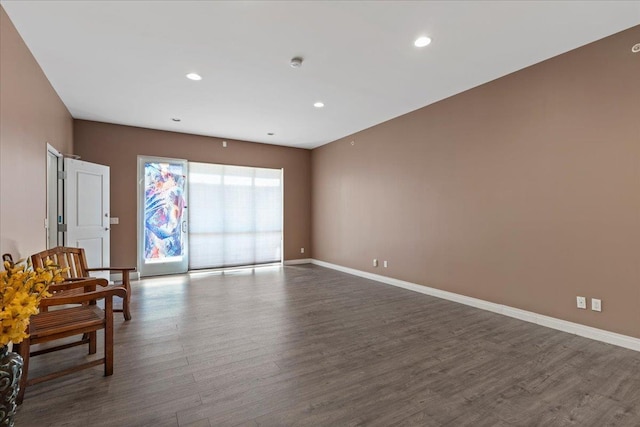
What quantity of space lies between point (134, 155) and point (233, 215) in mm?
2205

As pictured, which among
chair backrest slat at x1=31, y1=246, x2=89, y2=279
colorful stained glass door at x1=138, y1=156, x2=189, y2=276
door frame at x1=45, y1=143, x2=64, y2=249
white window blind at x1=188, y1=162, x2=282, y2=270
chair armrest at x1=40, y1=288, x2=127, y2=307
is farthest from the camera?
white window blind at x1=188, y1=162, x2=282, y2=270

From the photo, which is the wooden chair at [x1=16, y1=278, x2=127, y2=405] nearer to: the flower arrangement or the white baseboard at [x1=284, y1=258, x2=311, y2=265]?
the flower arrangement

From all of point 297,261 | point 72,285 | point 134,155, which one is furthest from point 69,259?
point 297,261

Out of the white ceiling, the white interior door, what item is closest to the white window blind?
the white interior door

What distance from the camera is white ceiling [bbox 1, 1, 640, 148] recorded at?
2.49 metres

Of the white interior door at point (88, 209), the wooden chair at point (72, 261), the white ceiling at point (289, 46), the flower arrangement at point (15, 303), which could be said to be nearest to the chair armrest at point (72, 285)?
the wooden chair at point (72, 261)

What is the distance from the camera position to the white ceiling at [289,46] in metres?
2.49

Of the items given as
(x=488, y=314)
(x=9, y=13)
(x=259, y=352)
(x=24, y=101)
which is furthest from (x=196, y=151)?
(x=488, y=314)

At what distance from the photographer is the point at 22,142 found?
113 inches

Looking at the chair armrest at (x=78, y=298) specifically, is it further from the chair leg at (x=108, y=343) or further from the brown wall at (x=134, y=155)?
the brown wall at (x=134, y=155)

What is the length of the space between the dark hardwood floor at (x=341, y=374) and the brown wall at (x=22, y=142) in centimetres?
122

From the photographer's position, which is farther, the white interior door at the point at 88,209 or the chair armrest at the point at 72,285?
the white interior door at the point at 88,209

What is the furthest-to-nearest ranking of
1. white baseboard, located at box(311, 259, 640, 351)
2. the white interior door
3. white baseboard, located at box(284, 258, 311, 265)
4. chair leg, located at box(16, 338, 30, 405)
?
white baseboard, located at box(284, 258, 311, 265), the white interior door, white baseboard, located at box(311, 259, 640, 351), chair leg, located at box(16, 338, 30, 405)

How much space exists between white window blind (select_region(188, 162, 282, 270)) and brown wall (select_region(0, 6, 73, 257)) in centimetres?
277
